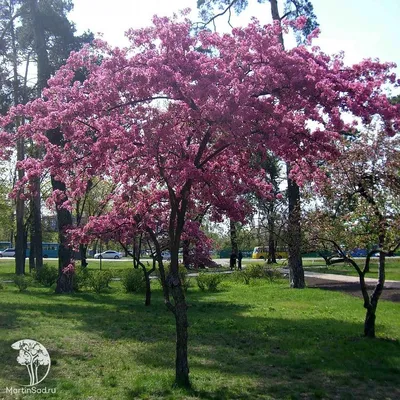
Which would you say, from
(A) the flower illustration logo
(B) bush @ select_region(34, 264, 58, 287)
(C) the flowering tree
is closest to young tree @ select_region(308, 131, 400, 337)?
(C) the flowering tree

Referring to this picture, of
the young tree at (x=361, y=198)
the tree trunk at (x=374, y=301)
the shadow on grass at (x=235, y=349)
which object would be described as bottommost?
the shadow on grass at (x=235, y=349)

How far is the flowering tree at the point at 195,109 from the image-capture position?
6777 mm

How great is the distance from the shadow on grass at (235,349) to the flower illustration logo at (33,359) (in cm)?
17

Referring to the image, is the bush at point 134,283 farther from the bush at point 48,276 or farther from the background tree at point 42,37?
the bush at point 48,276

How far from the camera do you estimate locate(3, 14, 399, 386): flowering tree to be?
6.78 meters

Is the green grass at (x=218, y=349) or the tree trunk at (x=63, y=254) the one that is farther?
the tree trunk at (x=63, y=254)

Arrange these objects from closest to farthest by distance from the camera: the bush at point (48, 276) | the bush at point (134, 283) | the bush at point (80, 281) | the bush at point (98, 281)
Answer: the bush at point (134, 283) < the bush at point (98, 281) < the bush at point (80, 281) < the bush at point (48, 276)

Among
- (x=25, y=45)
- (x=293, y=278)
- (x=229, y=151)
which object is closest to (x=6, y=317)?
(x=229, y=151)

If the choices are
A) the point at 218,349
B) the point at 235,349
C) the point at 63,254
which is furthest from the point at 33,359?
the point at 63,254

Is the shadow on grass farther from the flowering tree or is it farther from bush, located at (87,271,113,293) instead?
bush, located at (87,271,113,293)

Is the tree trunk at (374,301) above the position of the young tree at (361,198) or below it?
below

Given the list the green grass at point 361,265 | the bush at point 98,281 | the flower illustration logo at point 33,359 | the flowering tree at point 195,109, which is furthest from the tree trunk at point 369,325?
the green grass at point 361,265

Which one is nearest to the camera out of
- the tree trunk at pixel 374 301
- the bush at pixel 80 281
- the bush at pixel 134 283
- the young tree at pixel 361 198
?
the young tree at pixel 361 198

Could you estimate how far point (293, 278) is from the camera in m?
20.4
